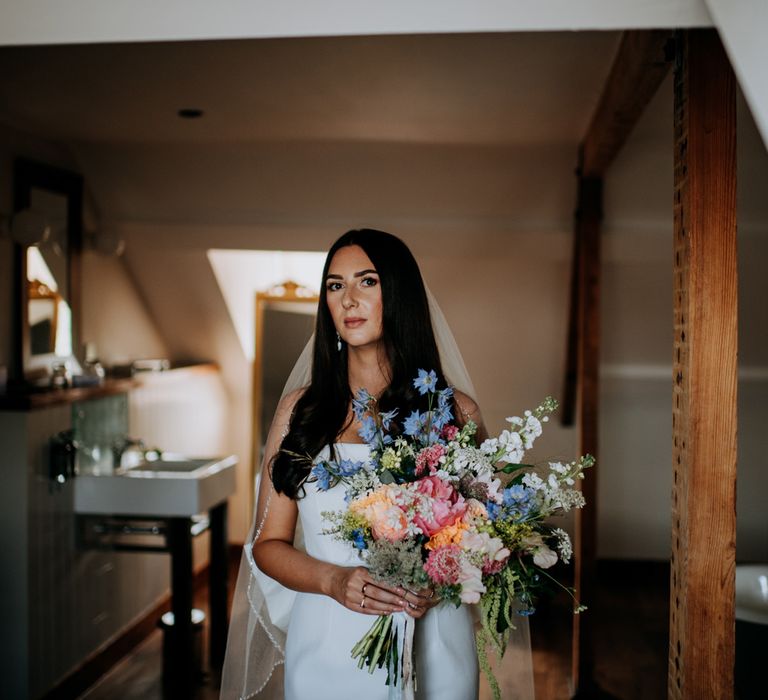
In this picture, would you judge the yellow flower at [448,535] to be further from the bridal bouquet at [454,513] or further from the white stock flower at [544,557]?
the white stock flower at [544,557]

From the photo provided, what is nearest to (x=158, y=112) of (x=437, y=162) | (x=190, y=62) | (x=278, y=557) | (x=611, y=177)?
(x=190, y=62)

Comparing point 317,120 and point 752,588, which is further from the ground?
point 317,120

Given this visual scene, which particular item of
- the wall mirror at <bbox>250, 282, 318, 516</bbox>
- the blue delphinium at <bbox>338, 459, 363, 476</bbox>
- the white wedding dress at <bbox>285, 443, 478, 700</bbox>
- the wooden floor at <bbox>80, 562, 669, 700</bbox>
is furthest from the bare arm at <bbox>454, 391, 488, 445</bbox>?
the wall mirror at <bbox>250, 282, 318, 516</bbox>

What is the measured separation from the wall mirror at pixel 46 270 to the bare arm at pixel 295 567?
7.47ft

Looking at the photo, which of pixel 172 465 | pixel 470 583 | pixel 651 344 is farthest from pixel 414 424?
pixel 651 344

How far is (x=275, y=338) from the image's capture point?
580cm

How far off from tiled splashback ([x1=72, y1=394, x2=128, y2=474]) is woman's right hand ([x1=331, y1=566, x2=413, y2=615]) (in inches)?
96.1

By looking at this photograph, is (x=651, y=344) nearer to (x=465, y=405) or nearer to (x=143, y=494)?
(x=143, y=494)

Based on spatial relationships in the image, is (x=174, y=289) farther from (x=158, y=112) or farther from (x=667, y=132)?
(x=667, y=132)

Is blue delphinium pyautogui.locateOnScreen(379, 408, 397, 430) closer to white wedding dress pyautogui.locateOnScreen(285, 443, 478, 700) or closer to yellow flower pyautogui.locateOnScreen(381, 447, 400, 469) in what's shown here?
yellow flower pyautogui.locateOnScreen(381, 447, 400, 469)

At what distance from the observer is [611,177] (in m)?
4.54

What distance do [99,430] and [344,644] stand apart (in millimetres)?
2424

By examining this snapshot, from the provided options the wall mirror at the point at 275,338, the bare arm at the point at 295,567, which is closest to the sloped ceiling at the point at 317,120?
the wall mirror at the point at 275,338

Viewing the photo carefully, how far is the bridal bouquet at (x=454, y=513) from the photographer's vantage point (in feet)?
5.16
